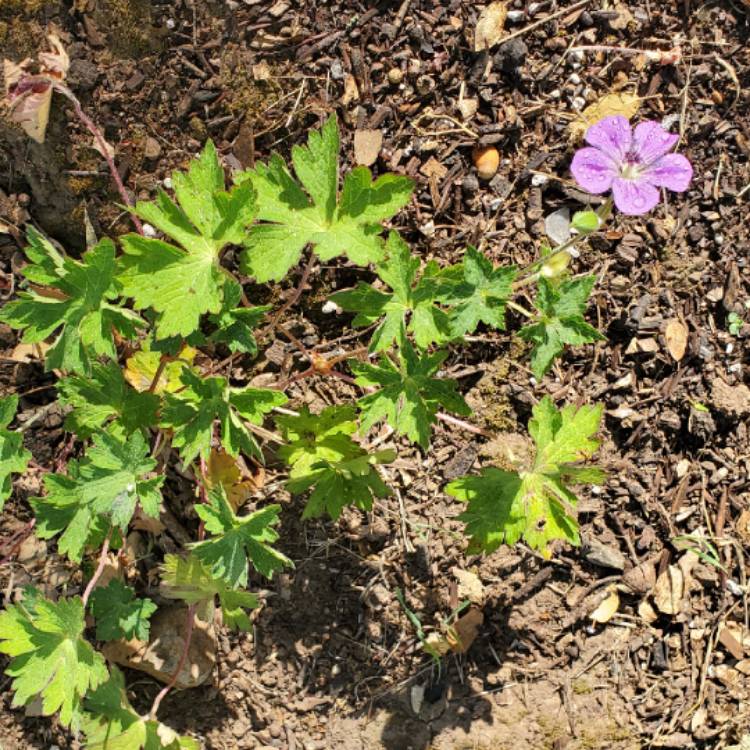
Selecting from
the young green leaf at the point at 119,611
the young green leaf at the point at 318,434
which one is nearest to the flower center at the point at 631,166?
the young green leaf at the point at 318,434

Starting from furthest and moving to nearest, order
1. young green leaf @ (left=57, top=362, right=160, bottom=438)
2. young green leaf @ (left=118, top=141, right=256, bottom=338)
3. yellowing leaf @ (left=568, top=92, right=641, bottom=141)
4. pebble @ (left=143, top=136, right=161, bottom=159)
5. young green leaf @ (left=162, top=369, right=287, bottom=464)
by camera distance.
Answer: yellowing leaf @ (left=568, top=92, right=641, bottom=141)
pebble @ (left=143, top=136, right=161, bottom=159)
young green leaf @ (left=57, top=362, right=160, bottom=438)
young green leaf @ (left=162, top=369, right=287, bottom=464)
young green leaf @ (left=118, top=141, right=256, bottom=338)

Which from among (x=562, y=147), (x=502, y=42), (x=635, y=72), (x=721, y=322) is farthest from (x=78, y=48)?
(x=721, y=322)

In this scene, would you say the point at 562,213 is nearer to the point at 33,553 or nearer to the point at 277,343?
the point at 277,343

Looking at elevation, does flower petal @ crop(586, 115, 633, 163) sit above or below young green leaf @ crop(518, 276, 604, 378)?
above

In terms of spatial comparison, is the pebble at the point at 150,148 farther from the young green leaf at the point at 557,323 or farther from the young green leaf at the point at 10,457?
the young green leaf at the point at 557,323

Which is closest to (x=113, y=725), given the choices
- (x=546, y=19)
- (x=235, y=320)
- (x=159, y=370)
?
(x=159, y=370)

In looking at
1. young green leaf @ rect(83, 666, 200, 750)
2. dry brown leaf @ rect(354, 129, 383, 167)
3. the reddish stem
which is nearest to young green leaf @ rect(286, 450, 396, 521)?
the reddish stem

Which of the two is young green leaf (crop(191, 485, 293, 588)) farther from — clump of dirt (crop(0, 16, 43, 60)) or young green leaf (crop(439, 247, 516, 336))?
clump of dirt (crop(0, 16, 43, 60))
